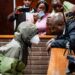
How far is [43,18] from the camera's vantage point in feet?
31.6

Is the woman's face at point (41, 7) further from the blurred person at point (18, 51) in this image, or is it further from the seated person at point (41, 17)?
the blurred person at point (18, 51)

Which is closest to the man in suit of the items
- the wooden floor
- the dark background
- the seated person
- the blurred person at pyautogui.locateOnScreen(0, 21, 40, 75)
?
the wooden floor

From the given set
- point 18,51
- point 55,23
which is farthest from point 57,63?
point 55,23

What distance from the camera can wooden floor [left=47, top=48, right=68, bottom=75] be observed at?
683cm

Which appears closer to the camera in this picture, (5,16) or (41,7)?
(41,7)

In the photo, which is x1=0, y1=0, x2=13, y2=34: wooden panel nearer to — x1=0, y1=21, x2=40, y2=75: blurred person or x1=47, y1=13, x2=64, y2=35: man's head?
x1=47, y1=13, x2=64, y2=35: man's head

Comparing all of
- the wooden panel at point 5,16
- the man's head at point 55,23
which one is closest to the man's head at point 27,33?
the man's head at point 55,23

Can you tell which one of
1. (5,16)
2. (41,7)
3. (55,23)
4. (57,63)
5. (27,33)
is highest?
(41,7)

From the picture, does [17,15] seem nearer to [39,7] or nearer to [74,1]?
[39,7]

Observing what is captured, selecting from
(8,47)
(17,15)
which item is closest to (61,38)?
(8,47)

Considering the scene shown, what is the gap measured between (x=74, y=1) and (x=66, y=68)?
21.7ft

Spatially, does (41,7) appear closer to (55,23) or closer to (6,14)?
(55,23)

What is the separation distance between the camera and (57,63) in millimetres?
7141

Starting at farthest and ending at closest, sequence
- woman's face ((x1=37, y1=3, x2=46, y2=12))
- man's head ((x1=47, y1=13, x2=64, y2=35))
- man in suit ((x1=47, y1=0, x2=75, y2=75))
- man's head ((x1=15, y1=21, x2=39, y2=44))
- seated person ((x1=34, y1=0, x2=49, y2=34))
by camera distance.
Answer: woman's face ((x1=37, y1=3, x2=46, y2=12))
seated person ((x1=34, y1=0, x2=49, y2=34))
man's head ((x1=47, y1=13, x2=64, y2=35))
man's head ((x1=15, y1=21, x2=39, y2=44))
man in suit ((x1=47, y1=0, x2=75, y2=75))
